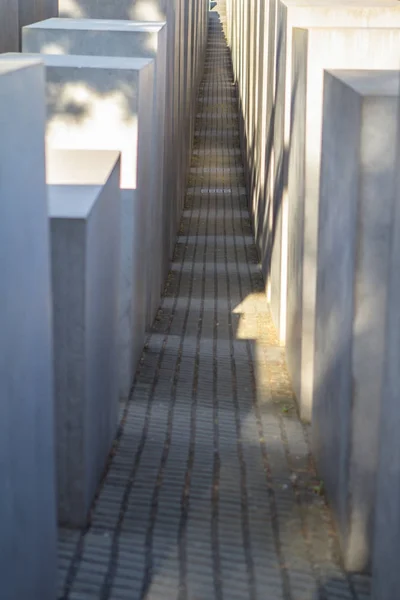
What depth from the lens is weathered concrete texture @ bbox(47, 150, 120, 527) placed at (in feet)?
17.0

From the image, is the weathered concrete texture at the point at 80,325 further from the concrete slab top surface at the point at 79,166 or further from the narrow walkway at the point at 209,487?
the narrow walkway at the point at 209,487

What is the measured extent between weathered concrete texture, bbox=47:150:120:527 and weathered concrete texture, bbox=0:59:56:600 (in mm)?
1232

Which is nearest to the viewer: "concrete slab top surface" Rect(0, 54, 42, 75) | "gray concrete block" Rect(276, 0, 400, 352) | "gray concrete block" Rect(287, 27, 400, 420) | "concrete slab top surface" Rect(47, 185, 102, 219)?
"concrete slab top surface" Rect(0, 54, 42, 75)

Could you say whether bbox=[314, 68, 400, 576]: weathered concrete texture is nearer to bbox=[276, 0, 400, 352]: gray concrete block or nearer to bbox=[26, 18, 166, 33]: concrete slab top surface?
bbox=[276, 0, 400, 352]: gray concrete block

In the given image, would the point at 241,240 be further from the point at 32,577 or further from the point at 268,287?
the point at 32,577

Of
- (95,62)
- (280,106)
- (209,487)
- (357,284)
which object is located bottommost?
(209,487)

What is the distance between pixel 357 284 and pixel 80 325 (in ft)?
5.05

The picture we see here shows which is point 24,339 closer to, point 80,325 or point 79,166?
point 80,325

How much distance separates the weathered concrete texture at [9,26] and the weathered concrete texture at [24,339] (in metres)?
Result: 9.29

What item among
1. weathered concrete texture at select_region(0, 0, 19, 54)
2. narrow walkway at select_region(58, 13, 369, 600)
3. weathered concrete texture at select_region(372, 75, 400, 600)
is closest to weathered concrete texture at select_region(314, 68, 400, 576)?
narrow walkway at select_region(58, 13, 369, 600)

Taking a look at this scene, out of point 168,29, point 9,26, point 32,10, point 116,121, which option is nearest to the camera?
point 116,121

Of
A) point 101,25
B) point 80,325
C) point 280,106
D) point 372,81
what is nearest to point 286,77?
point 280,106

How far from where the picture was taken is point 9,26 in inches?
515

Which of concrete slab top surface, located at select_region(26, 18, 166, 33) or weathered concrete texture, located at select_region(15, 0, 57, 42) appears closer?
concrete slab top surface, located at select_region(26, 18, 166, 33)
